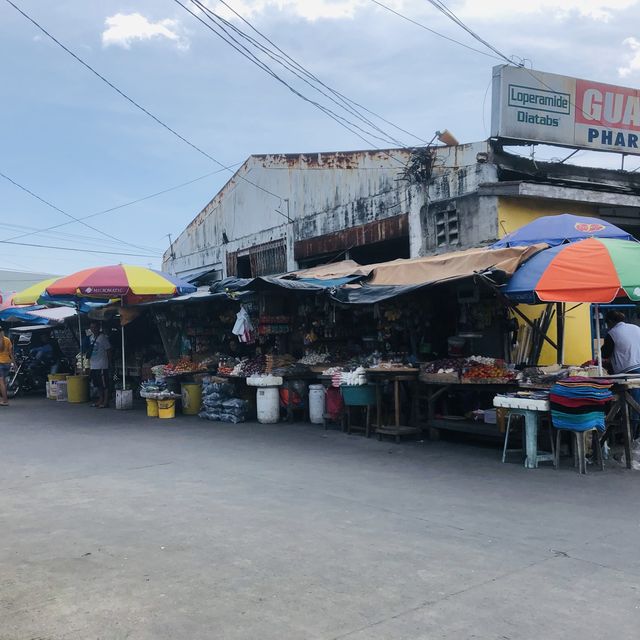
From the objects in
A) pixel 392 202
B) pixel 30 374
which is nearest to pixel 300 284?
pixel 392 202

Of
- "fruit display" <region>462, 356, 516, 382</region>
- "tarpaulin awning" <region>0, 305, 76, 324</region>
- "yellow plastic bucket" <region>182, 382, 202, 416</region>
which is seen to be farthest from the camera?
"tarpaulin awning" <region>0, 305, 76, 324</region>

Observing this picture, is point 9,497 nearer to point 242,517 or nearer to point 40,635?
point 242,517

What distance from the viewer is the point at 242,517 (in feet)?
19.1

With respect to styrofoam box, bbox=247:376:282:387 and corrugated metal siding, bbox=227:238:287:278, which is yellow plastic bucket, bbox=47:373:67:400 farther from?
styrofoam box, bbox=247:376:282:387

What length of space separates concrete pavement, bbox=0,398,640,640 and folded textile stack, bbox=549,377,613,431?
580mm

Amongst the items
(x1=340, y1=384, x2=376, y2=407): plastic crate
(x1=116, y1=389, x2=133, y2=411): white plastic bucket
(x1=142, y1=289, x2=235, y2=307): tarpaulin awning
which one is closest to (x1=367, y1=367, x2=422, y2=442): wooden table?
(x1=340, y1=384, x2=376, y2=407): plastic crate

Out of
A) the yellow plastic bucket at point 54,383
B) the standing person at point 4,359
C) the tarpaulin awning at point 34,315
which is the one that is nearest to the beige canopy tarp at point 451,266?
the standing person at point 4,359

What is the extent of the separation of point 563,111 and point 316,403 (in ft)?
24.6

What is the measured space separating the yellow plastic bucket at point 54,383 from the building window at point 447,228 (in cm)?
1059

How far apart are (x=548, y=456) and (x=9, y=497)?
598 cm

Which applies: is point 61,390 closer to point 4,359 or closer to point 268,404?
point 4,359

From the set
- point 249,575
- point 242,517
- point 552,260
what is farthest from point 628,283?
point 249,575

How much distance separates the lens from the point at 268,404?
468 inches

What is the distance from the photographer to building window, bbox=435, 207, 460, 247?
1248 centimetres
